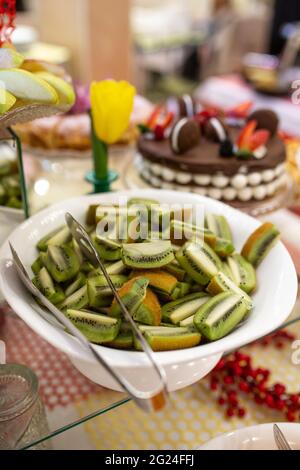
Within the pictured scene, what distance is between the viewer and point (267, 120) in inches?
45.1

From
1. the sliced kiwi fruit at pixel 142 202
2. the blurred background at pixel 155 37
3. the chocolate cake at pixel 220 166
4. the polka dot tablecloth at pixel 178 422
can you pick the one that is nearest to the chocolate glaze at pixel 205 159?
the chocolate cake at pixel 220 166

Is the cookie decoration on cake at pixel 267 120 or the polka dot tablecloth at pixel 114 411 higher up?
the cookie decoration on cake at pixel 267 120

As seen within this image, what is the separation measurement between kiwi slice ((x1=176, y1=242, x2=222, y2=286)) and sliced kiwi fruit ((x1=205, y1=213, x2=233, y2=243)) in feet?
0.34

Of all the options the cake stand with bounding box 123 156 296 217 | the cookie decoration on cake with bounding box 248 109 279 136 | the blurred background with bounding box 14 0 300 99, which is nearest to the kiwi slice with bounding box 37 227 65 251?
the cake stand with bounding box 123 156 296 217

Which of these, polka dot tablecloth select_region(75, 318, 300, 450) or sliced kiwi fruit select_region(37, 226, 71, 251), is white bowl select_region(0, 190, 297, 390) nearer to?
sliced kiwi fruit select_region(37, 226, 71, 251)

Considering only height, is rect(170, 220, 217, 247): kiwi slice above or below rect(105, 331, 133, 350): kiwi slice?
above

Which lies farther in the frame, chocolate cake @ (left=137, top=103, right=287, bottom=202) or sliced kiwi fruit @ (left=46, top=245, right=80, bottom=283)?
chocolate cake @ (left=137, top=103, right=287, bottom=202)

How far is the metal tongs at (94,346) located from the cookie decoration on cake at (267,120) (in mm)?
674

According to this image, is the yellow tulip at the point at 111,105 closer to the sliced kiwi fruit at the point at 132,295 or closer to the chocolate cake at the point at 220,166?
the chocolate cake at the point at 220,166

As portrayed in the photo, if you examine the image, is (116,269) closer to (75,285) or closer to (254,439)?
(75,285)

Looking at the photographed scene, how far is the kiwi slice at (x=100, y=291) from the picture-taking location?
58 cm

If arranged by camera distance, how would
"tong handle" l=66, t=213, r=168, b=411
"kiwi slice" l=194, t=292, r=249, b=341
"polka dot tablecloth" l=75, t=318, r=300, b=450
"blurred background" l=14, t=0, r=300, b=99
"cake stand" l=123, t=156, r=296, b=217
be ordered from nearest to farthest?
"tong handle" l=66, t=213, r=168, b=411 < "kiwi slice" l=194, t=292, r=249, b=341 < "polka dot tablecloth" l=75, t=318, r=300, b=450 < "cake stand" l=123, t=156, r=296, b=217 < "blurred background" l=14, t=0, r=300, b=99

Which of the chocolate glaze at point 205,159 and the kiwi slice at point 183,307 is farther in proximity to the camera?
the chocolate glaze at point 205,159

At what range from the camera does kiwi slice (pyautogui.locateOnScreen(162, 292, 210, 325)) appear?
575 mm
